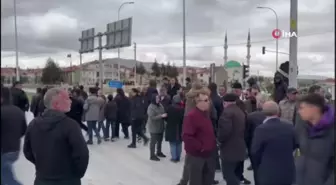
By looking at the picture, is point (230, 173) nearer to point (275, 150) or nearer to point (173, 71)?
point (275, 150)

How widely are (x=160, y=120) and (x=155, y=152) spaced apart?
1.14 metres

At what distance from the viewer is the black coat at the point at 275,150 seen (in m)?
4.79

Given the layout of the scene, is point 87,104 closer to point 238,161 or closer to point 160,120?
point 160,120

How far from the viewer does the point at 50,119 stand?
3.95m

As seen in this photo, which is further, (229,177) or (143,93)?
(143,93)

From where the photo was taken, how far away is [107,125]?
1280 cm

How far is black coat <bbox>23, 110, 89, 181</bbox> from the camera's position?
3912 millimetres

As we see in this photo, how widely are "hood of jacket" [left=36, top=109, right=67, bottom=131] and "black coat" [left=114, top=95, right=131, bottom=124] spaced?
8.56 metres

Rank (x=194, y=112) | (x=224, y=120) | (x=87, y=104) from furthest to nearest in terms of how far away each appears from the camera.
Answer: (x=87, y=104)
(x=224, y=120)
(x=194, y=112)

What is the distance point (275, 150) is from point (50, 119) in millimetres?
2533

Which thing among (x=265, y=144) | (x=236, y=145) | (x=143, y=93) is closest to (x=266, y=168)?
(x=265, y=144)

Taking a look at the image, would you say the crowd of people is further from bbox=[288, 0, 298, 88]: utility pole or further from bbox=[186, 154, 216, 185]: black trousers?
bbox=[288, 0, 298, 88]: utility pole

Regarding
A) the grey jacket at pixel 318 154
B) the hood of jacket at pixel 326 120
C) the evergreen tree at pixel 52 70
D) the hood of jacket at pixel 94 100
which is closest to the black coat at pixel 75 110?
the hood of jacket at pixel 94 100

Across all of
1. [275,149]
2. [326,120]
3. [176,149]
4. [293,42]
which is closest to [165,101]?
[176,149]
